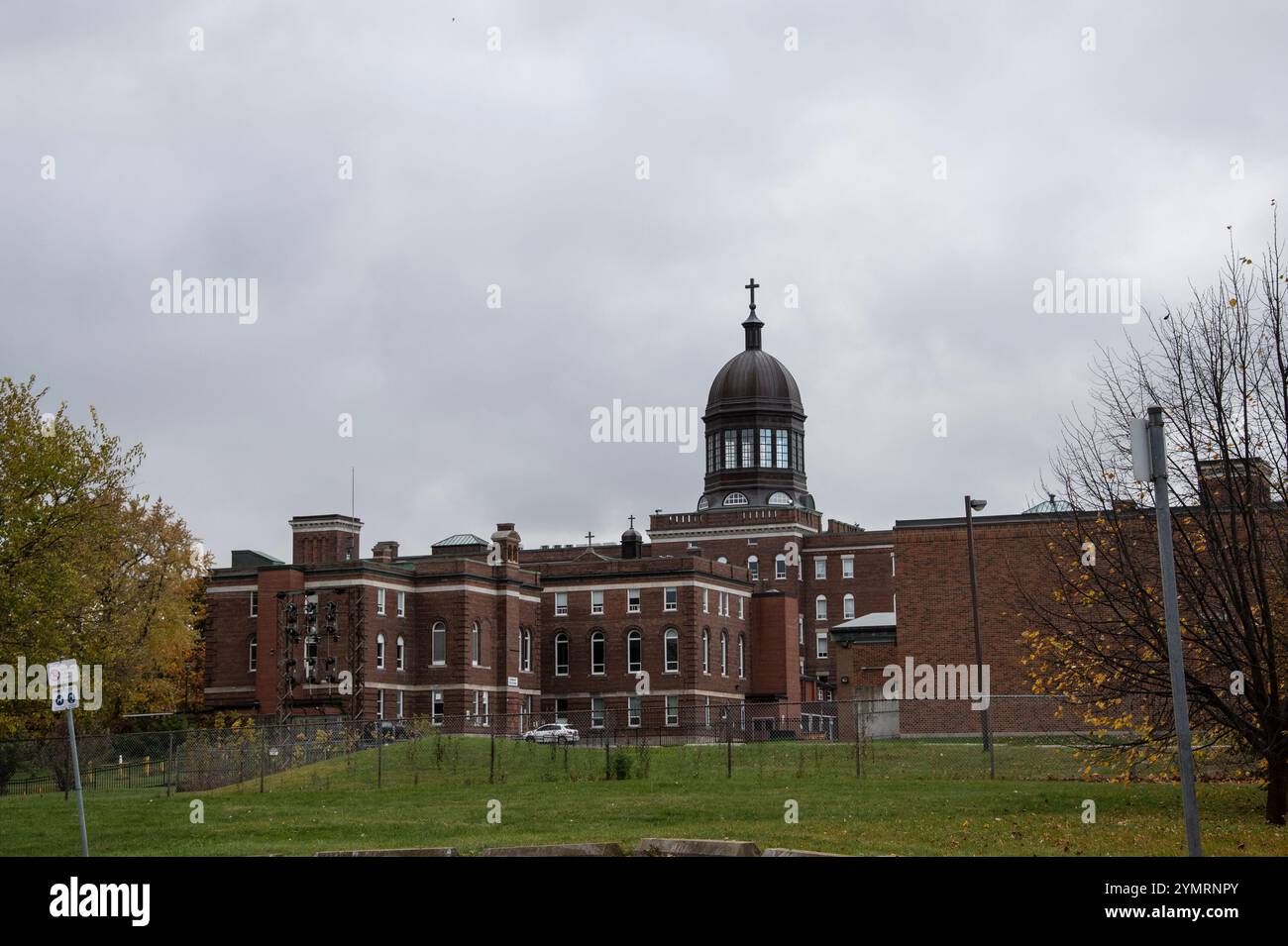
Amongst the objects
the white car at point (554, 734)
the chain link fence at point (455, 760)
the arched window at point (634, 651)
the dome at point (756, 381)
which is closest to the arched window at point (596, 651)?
the arched window at point (634, 651)

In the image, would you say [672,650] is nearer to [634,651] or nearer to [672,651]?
[672,651]

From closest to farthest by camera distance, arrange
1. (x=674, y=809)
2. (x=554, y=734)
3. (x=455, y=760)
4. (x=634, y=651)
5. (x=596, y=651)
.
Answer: (x=674, y=809) → (x=455, y=760) → (x=554, y=734) → (x=634, y=651) → (x=596, y=651)

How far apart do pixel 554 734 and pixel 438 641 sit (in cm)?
4747

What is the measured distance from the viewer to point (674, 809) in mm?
27922

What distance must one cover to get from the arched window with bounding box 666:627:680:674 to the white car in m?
16.2

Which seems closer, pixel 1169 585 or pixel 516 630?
pixel 1169 585

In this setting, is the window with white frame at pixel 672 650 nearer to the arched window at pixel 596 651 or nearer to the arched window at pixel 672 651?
the arched window at pixel 672 651

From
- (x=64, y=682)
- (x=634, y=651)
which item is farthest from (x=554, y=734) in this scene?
(x=634, y=651)

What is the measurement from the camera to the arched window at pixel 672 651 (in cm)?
9781

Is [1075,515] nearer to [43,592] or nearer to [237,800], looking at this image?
[237,800]

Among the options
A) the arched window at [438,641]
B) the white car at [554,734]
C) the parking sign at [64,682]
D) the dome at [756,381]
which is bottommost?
the white car at [554,734]

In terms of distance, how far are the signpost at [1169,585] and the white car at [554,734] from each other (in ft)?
91.1
